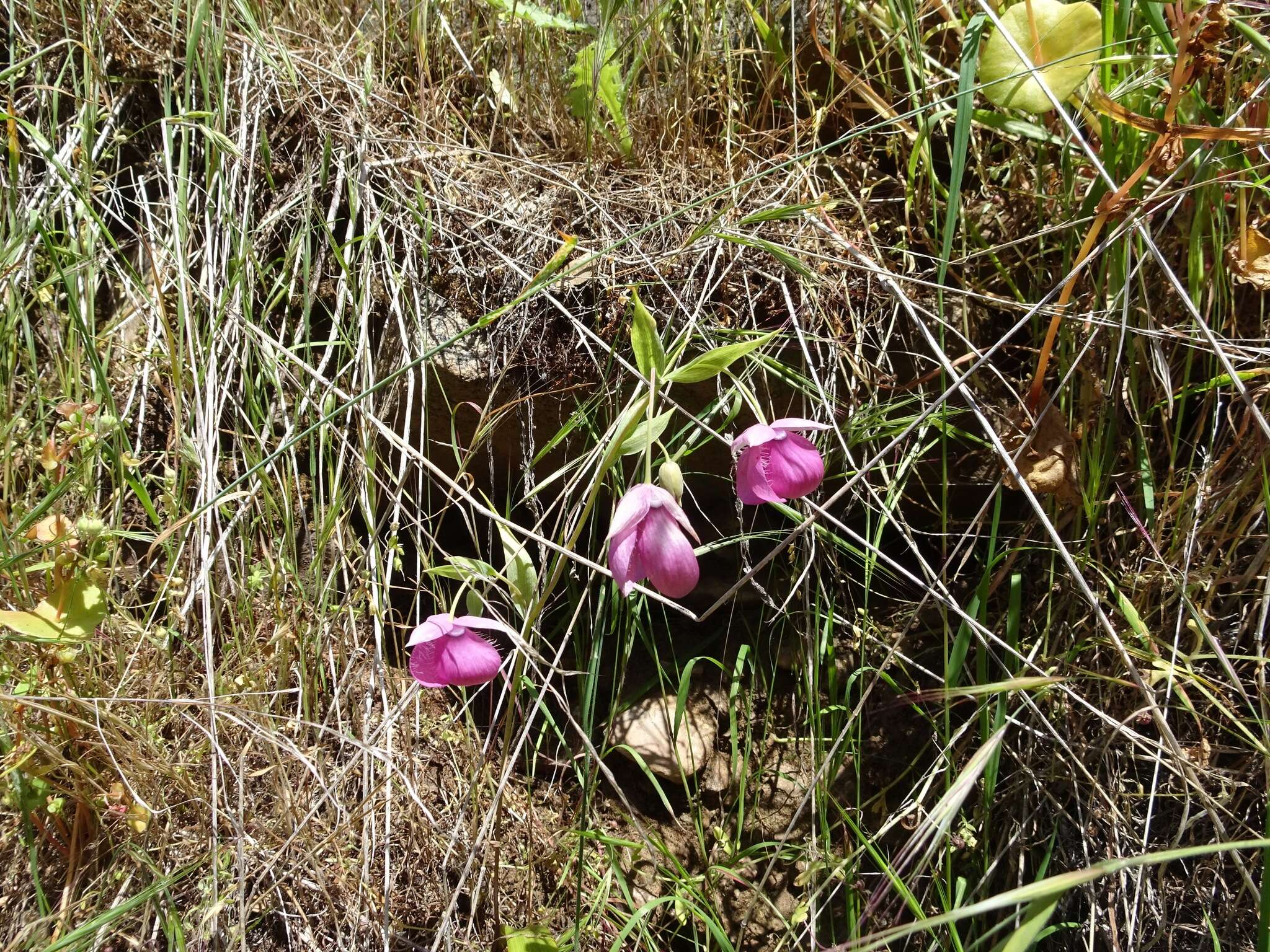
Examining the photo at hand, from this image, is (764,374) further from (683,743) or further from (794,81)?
(683,743)

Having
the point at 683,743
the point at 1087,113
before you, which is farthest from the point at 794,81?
the point at 683,743

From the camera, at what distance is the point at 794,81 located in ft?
3.83

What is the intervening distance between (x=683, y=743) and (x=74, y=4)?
140cm

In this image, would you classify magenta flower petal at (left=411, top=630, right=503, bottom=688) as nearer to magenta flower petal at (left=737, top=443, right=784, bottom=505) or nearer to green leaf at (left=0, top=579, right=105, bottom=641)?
magenta flower petal at (left=737, top=443, right=784, bottom=505)

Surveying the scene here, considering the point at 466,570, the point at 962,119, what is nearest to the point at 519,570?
the point at 466,570

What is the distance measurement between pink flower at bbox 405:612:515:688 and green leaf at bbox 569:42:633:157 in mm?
739

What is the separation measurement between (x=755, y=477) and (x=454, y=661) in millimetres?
344

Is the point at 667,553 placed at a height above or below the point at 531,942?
above

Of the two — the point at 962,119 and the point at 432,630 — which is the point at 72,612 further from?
the point at 962,119

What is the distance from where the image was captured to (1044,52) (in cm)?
100

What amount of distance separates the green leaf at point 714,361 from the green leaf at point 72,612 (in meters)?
0.69

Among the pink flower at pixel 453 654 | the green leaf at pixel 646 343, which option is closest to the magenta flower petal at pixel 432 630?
the pink flower at pixel 453 654

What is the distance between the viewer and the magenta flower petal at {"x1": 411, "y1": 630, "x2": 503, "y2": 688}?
0.84 metres

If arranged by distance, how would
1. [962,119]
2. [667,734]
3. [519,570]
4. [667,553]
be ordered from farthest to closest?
[667,734], [962,119], [519,570], [667,553]
